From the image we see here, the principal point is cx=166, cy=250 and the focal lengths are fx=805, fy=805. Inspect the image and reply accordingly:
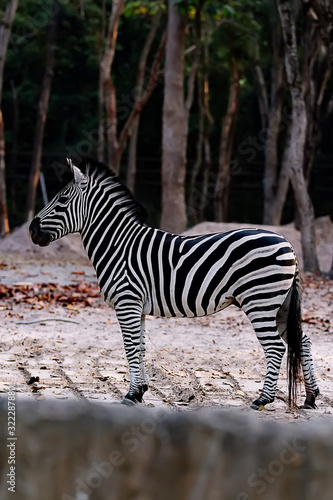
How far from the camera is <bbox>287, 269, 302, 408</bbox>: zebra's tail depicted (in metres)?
5.25

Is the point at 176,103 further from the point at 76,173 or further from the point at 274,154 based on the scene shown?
the point at 76,173

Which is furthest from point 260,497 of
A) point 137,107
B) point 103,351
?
point 137,107

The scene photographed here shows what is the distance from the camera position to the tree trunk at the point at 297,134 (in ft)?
44.1

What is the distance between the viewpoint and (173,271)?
5.47 metres

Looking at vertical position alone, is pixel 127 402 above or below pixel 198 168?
below

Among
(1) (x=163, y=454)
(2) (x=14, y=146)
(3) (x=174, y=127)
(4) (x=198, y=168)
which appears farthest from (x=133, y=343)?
(2) (x=14, y=146)

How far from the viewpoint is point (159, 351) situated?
24.2 feet

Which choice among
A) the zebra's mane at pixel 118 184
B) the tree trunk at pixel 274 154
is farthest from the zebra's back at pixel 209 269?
the tree trunk at pixel 274 154

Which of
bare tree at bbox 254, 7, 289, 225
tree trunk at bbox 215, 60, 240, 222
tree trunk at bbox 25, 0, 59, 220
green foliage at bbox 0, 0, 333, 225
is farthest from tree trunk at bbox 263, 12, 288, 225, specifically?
tree trunk at bbox 25, 0, 59, 220

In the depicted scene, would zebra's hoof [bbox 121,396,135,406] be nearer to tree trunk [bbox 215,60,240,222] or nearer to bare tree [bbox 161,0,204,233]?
bare tree [bbox 161,0,204,233]

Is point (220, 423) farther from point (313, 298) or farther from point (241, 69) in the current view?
point (241, 69)

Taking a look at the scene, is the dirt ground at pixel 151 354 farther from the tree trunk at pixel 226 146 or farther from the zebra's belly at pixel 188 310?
the tree trunk at pixel 226 146

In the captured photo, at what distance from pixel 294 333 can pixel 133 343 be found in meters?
1.08

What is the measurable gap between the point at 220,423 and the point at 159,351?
5.76m
